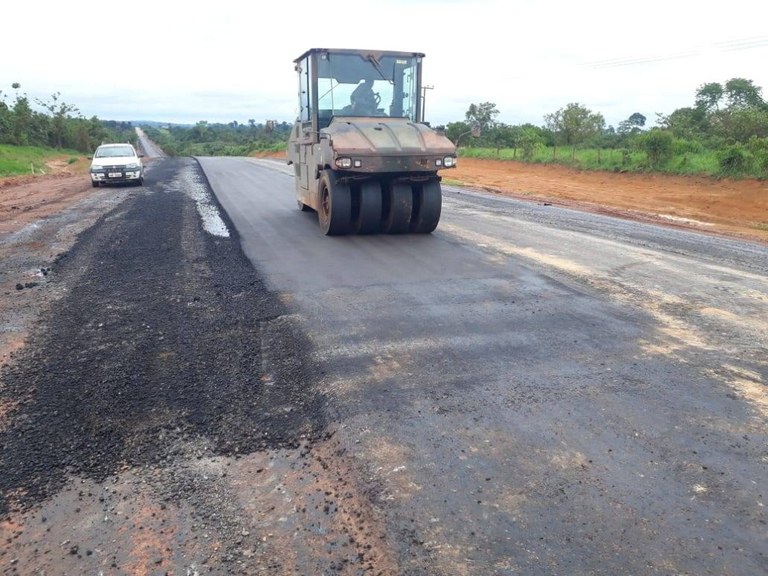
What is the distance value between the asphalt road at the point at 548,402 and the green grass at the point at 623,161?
1553cm

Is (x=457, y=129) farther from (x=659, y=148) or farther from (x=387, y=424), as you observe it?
(x=387, y=424)

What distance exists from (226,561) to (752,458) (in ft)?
9.42

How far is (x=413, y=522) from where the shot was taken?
280 cm

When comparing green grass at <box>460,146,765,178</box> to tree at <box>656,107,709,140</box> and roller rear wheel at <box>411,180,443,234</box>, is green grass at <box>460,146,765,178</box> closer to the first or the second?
tree at <box>656,107,709,140</box>

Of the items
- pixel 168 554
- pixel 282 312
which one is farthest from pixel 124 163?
pixel 168 554

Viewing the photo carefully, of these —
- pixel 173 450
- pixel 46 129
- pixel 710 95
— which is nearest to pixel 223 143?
pixel 46 129

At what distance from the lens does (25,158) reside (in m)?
35.0

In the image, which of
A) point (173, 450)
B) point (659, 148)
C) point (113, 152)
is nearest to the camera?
point (173, 450)

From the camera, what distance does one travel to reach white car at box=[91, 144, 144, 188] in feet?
63.6

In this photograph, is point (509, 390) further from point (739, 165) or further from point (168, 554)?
point (739, 165)

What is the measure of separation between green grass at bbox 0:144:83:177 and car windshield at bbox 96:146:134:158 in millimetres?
9450

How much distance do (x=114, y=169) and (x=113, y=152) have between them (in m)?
1.61

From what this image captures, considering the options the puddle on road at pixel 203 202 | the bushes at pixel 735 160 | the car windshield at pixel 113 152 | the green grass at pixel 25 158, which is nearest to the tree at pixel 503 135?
the bushes at pixel 735 160

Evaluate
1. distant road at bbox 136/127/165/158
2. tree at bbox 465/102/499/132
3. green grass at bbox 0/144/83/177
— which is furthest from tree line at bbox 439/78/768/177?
distant road at bbox 136/127/165/158
